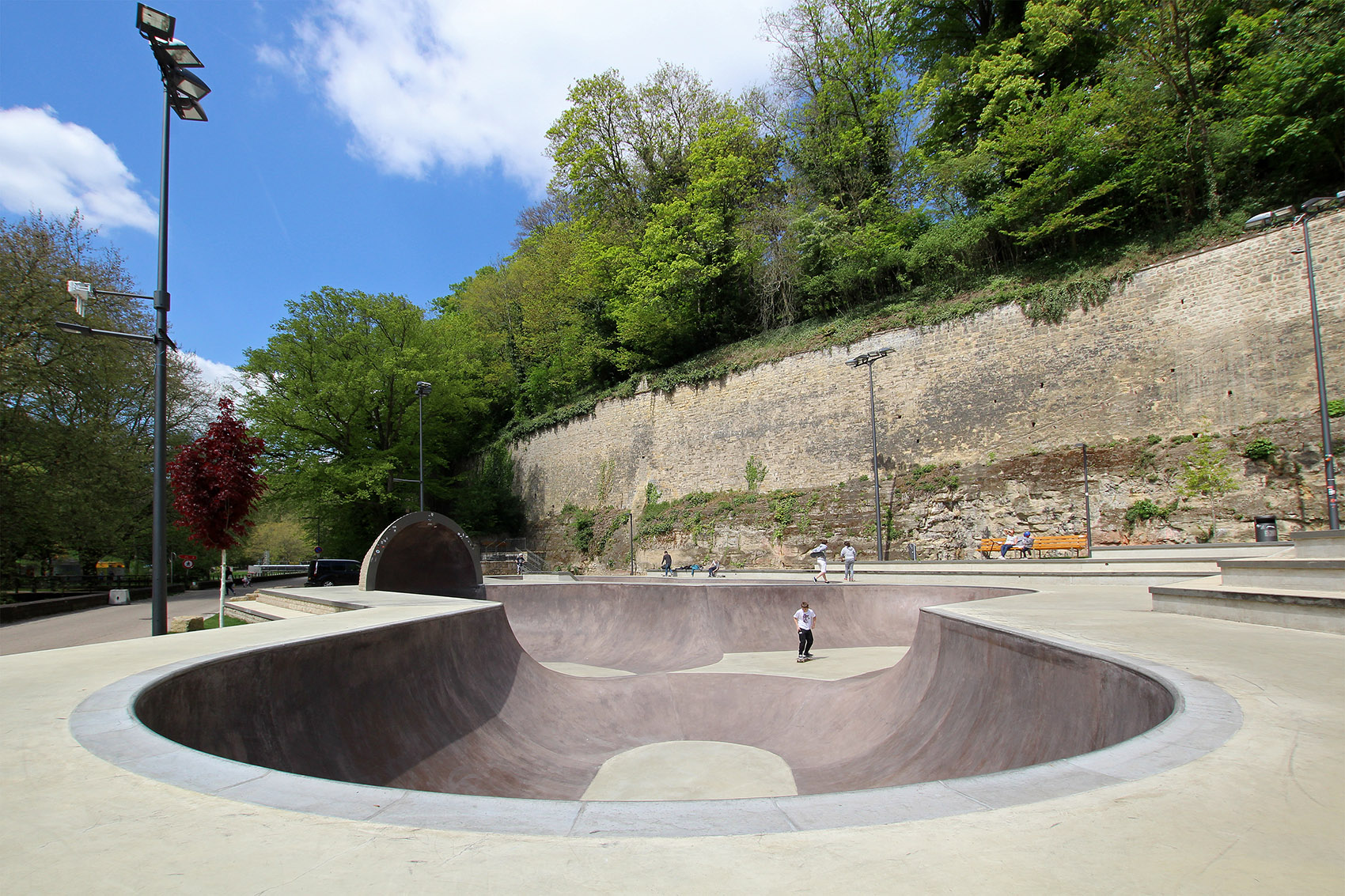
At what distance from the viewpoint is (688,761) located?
7297 millimetres

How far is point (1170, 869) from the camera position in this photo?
1644 mm

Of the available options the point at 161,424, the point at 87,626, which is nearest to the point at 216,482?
the point at 161,424

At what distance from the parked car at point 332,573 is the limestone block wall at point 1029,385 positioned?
11481 millimetres

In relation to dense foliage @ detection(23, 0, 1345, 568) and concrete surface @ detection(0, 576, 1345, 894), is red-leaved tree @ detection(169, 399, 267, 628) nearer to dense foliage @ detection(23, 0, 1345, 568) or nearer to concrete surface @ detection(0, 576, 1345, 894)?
dense foliage @ detection(23, 0, 1345, 568)

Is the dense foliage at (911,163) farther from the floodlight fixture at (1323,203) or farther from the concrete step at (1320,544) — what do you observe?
the concrete step at (1320,544)

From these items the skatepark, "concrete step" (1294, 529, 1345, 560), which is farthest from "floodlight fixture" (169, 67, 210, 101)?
"concrete step" (1294, 529, 1345, 560)

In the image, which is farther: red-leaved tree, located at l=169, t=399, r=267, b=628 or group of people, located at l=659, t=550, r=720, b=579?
Answer: group of people, located at l=659, t=550, r=720, b=579

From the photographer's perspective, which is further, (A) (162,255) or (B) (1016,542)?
(B) (1016,542)

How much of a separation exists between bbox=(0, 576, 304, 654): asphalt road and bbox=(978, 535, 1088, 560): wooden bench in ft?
66.0

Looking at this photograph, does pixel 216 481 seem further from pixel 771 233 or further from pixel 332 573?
pixel 771 233

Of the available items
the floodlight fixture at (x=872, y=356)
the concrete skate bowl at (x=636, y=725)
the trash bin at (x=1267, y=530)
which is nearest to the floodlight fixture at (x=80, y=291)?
the concrete skate bowl at (x=636, y=725)

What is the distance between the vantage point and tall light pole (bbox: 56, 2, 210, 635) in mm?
7992

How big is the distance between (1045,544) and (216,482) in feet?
65.1

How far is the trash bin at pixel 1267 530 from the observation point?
46.5ft
